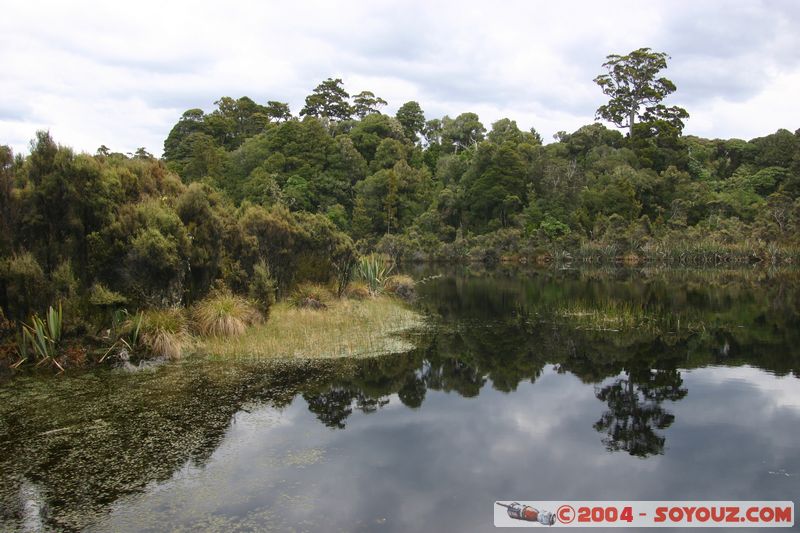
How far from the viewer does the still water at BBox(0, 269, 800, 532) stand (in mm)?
6715

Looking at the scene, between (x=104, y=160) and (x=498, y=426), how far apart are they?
13.4 metres

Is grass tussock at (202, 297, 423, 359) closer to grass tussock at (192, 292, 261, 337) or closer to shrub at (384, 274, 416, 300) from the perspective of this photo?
grass tussock at (192, 292, 261, 337)

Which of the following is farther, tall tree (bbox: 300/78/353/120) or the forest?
tall tree (bbox: 300/78/353/120)

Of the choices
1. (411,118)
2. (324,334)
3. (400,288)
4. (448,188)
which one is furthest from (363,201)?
(324,334)

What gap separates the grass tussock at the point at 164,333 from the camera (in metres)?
13.4

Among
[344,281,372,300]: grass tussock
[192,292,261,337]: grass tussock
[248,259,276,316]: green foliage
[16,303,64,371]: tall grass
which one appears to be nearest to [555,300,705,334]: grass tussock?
[344,281,372,300]: grass tussock

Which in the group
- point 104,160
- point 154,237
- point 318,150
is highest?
point 318,150

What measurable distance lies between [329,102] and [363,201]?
36.1m

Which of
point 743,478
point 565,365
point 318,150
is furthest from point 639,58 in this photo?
point 743,478

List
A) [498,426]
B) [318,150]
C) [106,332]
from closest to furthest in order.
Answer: [498,426]
[106,332]
[318,150]

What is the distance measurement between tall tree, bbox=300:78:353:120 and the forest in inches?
10.4

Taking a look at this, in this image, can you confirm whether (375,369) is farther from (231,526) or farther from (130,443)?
(231,526)

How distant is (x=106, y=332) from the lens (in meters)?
13.3

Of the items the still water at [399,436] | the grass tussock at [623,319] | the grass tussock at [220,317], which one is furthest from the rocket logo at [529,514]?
the grass tussock at [623,319]
